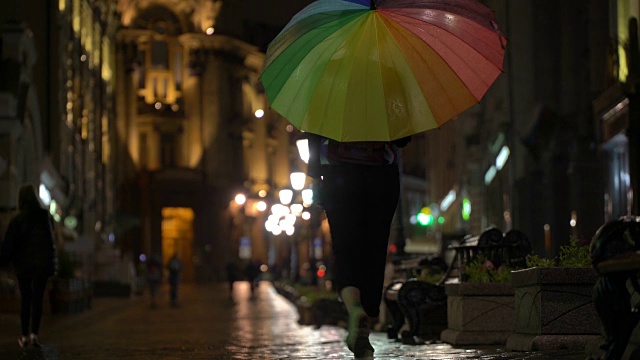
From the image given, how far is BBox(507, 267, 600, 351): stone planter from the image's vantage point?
8.95 m

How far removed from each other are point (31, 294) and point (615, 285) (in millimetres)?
9040

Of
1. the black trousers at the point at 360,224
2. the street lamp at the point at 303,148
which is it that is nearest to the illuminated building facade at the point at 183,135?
the street lamp at the point at 303,148

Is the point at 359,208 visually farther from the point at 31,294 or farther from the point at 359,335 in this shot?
the point at 31,294

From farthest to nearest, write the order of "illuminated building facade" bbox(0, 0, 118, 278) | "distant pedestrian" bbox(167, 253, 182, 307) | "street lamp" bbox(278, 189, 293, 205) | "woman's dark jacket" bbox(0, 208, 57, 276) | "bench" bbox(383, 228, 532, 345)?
1. "distant pedestrian" bbox(167, 253, 182, 307)
2. "street lamp" bbox(278, 189, 293, 205)
3. "illuminated building facade" bbox(0, 0, 118, 278)
4. "woman's dark jacket" bbox(0, 208, 57, 276)
5. "bench" bbox(383, 228, 532, 345)

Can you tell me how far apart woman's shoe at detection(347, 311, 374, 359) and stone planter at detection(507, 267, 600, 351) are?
5.49ft

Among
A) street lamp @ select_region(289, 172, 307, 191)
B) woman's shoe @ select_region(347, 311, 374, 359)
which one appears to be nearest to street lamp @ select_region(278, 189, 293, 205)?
street lamp @ select_region(289, 172, 307, 191)

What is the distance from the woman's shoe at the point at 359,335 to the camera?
7.87m

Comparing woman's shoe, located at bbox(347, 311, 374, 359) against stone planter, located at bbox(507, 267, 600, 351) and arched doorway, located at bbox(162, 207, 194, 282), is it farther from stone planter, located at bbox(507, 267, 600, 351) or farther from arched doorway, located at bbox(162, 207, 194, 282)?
arched doorway, located at bbox(162, 207, 194, 282)

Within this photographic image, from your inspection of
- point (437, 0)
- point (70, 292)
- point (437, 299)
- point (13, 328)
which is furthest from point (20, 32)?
point (437, 0)

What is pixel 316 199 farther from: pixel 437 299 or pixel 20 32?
pixel 20 32

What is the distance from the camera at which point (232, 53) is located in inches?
3450

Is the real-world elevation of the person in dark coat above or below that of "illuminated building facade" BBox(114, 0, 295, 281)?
below

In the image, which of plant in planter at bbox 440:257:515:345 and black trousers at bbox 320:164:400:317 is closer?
black trousers at bbox 320:164:400:317

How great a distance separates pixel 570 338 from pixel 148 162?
75034 mm
